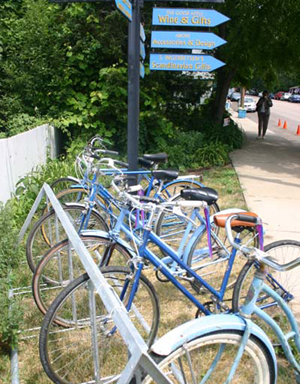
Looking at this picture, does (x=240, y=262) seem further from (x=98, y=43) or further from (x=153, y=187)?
(x=98, y=43)

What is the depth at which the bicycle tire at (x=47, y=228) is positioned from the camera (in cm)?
336

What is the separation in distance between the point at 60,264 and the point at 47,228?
0.74 meters

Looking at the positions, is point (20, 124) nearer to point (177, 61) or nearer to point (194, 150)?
point (177, 61)

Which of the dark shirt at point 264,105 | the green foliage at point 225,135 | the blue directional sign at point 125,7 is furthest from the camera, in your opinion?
the dark shirt at point 264,105

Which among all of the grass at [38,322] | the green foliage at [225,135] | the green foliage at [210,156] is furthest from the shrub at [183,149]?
the grass at [38,322]

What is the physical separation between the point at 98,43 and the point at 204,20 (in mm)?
3574

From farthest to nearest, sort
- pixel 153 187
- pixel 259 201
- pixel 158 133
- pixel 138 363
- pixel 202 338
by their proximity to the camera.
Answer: pixel 158 133, pixel 259 201, pixel 153 187, pixel 202 338, pixel 138 363

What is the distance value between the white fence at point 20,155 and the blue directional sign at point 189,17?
7.42 ft

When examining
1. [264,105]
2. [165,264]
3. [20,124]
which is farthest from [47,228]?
[264,105]

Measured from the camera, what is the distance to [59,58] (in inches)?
277

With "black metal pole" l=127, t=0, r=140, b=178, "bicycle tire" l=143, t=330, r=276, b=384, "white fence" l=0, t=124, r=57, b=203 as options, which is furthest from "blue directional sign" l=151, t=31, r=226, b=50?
"bicycle tire" l=143, t=330, r=276, b=384

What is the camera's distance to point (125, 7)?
3297 mm

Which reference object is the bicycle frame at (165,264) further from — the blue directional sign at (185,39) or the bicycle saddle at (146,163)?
the blue directional sign at (185,39)

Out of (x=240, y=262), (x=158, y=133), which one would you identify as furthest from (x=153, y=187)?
(x=158, y=133)
